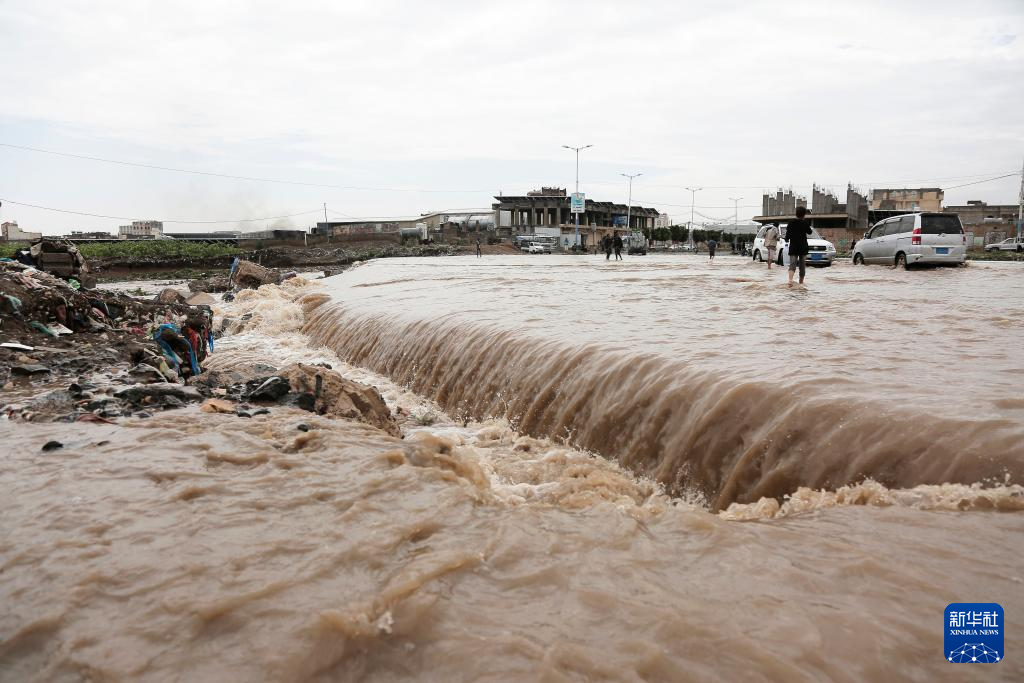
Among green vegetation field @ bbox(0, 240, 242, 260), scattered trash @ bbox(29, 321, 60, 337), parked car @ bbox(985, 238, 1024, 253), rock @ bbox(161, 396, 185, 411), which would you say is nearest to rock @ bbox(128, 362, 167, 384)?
rock @ bbox(161, 396, 185, 411)

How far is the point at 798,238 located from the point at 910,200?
6363cm

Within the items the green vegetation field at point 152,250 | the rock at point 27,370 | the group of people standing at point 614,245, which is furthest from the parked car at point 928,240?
the green vegetation field at point 152,250

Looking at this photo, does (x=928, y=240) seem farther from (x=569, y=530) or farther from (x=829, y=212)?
(x=829, y=212)

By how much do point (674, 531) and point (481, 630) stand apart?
130cm

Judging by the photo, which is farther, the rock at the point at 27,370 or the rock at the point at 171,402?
the rock at the point at 27,370

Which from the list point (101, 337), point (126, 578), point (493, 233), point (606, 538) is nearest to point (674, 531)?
point (606, 538)

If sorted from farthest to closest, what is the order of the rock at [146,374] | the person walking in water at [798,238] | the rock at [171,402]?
the person walking in water at [798,238] → the rock at [146,374] → the rock at [171,402]

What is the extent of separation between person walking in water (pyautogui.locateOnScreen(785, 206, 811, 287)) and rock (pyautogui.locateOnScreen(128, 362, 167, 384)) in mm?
12446

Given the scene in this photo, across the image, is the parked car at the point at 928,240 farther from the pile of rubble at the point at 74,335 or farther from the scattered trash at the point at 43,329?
the scattered trash at the point at 43,329

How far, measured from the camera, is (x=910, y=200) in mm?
65812

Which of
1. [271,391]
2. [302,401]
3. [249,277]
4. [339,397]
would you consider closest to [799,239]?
[339,397]

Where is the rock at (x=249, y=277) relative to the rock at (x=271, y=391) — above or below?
above

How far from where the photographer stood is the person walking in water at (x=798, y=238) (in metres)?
14.0

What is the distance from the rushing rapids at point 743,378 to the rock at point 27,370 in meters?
4.35
